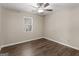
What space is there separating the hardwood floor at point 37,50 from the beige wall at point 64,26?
0.31 ft

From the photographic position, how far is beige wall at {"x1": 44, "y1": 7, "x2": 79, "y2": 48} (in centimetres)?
114

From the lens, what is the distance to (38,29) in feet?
4.07

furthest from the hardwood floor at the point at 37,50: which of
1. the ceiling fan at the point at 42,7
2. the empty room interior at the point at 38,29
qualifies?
the ceiling fan at the point at 42,7

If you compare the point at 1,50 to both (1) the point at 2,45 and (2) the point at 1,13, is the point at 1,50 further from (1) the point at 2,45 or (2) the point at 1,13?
(2) the point at 1,13

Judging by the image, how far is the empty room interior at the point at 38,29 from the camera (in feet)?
3.58

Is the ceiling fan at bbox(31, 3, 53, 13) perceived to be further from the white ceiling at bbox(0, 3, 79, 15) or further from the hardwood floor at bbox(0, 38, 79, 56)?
the hardwood floor at bbox(0, 38, 79, 56)

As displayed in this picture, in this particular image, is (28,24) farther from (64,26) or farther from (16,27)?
(64,26)

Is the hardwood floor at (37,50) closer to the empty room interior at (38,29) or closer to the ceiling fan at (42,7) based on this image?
the empty room interior at (38,29)

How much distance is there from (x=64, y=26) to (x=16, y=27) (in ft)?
2.28

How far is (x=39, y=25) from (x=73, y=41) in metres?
0.54

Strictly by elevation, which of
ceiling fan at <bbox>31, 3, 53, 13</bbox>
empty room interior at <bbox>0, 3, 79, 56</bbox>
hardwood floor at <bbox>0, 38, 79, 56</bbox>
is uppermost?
ceiling fan at <bbox>31, 3, 53, 13</bbox>

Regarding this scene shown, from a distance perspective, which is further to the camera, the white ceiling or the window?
the window

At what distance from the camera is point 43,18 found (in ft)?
4.10

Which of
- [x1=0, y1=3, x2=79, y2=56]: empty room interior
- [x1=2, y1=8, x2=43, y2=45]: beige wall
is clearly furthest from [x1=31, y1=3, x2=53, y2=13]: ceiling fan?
[x1=2, y1=8, x2=43, y2=45]: beige wall
